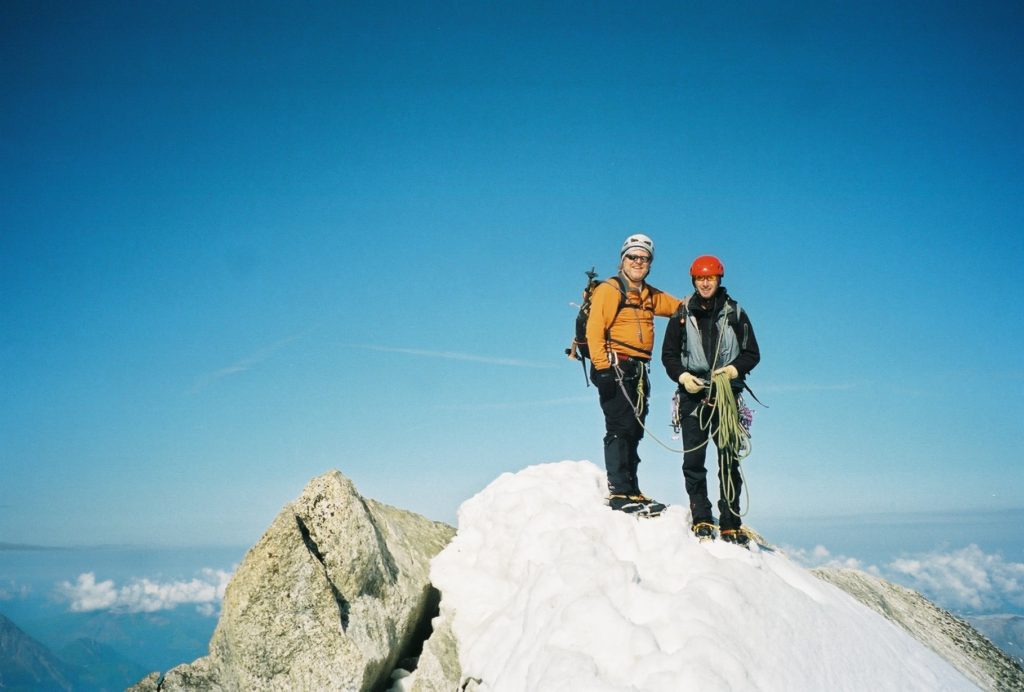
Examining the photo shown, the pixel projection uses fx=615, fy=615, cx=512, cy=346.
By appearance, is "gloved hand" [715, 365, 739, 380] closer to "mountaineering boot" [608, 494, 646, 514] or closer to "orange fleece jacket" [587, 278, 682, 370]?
"orange fleece jacket" [587, 278, 682, 370]

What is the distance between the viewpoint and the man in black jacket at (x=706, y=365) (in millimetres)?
8781

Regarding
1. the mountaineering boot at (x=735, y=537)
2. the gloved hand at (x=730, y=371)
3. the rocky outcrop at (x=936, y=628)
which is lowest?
the rocky outcrop at (x=936, y=628)

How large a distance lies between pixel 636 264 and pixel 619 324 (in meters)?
0.99

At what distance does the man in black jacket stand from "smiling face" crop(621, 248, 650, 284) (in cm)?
94

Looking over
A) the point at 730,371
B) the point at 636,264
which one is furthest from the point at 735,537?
the point at 636,264

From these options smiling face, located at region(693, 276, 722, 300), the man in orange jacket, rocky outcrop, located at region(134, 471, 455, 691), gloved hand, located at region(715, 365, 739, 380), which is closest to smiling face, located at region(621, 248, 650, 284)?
the man in orange jacket

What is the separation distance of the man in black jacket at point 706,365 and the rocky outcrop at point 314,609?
4.61 m

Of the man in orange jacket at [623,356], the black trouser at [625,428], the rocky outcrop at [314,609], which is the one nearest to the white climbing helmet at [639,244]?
the man in orange jacket at [623,356]

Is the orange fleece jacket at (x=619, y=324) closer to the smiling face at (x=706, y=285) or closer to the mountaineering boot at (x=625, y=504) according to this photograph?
the smiling face at (x=706, y=285)

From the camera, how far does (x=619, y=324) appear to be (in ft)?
32.2

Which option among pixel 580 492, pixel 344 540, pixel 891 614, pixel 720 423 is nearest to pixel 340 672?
pixel 344 540

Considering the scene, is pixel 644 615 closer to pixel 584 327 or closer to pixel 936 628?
pixel 584 327

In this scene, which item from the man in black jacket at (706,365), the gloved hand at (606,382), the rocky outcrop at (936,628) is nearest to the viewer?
the man in black jacket at (706,365)

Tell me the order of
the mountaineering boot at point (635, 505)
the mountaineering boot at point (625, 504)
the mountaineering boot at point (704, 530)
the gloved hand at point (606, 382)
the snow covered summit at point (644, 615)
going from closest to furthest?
the snow covered summit at point (644, 615)
the mountaineering boot at point (704, 530)
the mountaineering boot at point (635, 505)
the mountaineering boot at point (625, 504)
the gloved hand at point (606, 382)
